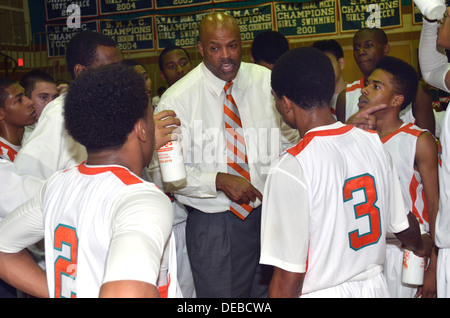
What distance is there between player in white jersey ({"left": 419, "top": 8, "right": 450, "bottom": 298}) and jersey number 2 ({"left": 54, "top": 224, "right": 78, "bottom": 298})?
1.73 meters

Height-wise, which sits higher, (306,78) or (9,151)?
(306,78)

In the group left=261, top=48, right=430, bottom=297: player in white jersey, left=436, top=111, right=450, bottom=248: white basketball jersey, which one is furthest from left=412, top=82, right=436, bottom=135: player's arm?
left=261, top=48, right=430, bottom=297: player in white jersey

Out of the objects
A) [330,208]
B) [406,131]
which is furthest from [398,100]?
[330,208]

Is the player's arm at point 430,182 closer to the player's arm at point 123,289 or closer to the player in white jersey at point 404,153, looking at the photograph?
the player in white jersey at point 404,153

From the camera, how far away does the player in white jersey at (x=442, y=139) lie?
2.37 m

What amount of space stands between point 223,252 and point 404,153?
1.37 m

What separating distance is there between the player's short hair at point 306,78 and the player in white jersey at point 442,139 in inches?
25.8

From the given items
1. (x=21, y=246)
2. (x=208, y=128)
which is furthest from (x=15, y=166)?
(x=208, y=128)

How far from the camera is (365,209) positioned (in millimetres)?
2109

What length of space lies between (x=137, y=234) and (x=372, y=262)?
1.27m

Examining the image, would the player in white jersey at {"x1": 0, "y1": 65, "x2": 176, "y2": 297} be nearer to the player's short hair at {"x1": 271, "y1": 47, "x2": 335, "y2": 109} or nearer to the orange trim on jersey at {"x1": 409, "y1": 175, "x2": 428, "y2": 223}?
the player's short hair at {"x1": 271, "y1": 47, "x2": 335, "y2": 109}

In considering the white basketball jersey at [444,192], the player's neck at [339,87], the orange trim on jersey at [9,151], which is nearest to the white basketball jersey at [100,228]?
the white basketball jersey at [444,192]

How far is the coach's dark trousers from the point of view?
11.2ft

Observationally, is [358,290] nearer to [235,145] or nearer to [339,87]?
[235,145]
